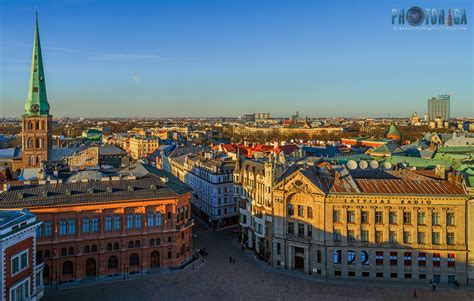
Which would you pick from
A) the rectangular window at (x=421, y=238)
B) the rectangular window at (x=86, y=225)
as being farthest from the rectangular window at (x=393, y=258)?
the rectangular window at (x=86, y=225)

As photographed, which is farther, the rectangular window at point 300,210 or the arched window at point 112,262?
the rectangular window at point 300,210

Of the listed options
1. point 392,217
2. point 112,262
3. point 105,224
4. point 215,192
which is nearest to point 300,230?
point 392,217

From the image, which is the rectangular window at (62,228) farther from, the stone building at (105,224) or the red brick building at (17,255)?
the red brick building at (17,255)

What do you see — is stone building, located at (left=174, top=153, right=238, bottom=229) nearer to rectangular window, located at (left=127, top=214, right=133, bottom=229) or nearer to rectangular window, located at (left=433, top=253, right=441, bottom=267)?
rectangular window, located at (left=127, top=214, right=133, bottom=229)

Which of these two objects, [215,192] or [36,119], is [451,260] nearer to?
[215,192]

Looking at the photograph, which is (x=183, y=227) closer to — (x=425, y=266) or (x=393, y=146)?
(x=425, y=266)

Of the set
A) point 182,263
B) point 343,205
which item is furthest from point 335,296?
point 182,263
